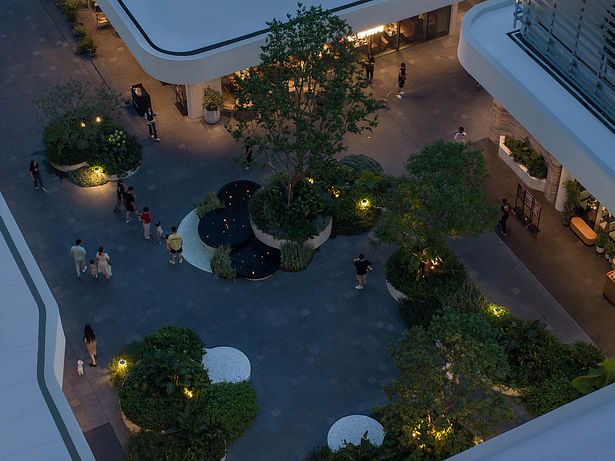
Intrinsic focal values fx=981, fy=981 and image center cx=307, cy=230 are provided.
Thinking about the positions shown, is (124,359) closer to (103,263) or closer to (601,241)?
(103,263)

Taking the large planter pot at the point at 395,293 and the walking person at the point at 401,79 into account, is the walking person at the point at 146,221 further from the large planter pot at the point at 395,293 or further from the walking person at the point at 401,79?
the walking person at the point at 401,79

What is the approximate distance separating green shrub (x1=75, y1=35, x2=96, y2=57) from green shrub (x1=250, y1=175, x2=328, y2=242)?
1481 cm

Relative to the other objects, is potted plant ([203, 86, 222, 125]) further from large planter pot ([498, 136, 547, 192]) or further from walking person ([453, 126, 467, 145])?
large planter pot ([498, 136, 547, 192])

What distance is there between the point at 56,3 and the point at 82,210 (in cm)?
1649

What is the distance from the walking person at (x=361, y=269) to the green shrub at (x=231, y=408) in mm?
6136

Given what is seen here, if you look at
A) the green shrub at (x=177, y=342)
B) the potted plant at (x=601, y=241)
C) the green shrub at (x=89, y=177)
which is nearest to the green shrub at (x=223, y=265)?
the green shrub at (x=177, y=342)

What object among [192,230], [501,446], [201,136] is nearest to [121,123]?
[201,136]

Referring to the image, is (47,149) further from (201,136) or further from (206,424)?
(206,424)

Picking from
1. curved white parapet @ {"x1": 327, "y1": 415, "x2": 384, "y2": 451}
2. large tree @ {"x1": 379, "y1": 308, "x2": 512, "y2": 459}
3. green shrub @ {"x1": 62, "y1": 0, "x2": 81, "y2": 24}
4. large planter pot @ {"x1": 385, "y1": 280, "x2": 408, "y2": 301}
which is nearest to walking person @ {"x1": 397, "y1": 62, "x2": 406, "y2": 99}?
large planter pot @ {"x1": 385, "y1": 280, "x2": 408, "y2": 301}

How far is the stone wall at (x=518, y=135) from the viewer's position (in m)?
38.5

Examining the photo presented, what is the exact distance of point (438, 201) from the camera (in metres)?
32.4

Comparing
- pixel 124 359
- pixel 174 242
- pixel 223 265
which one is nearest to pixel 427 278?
pixel 223 265

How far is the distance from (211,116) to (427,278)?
13.5 m

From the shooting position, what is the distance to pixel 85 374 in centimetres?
3362
